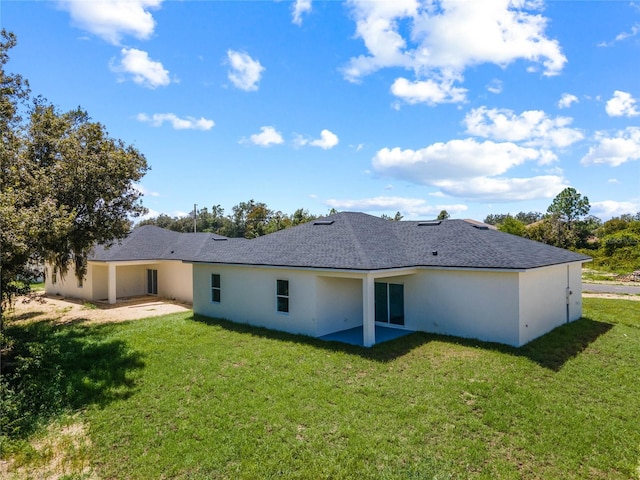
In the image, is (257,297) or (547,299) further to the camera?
(257,297)

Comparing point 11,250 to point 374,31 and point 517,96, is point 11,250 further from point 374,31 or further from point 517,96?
point 517,96

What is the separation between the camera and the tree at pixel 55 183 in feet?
28.6

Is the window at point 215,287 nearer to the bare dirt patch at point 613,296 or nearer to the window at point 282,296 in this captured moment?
the window at point 282,296

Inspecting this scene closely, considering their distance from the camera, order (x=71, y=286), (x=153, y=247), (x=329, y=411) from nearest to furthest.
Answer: (x=329, y=411) < (x=71, y=286) < (x=153, y=247)

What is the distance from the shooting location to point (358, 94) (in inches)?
683

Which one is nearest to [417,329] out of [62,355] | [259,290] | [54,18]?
[259,290]

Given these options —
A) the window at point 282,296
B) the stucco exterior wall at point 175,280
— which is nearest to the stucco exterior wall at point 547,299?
the window at point 282,296

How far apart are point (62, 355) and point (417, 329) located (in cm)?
1233

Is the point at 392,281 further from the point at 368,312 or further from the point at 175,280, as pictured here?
the point at 175,280

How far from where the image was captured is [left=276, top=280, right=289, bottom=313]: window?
46.5 feet

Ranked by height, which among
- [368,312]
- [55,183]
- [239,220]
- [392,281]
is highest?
[239,220]

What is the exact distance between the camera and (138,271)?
25344mm

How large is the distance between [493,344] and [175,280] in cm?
1954

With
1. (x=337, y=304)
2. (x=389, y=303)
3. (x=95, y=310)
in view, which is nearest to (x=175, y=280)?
(x=95, y=310)
